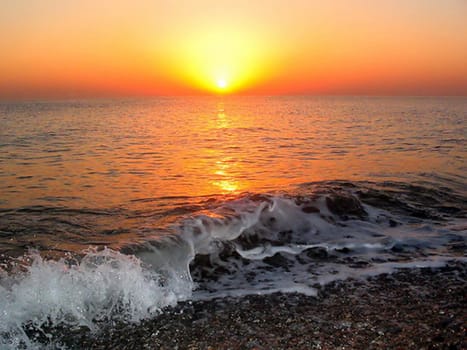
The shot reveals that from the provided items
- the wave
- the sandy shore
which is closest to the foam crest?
the wave

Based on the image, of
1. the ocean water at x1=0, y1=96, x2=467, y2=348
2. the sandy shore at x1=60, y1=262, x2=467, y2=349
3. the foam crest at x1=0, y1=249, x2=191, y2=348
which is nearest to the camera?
the sandy shore at x1=60, y1=262, x2=467, y2=349

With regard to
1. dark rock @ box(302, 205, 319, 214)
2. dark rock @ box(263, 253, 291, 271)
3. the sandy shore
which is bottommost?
dark rock @ box(263, 253, 291, 271)

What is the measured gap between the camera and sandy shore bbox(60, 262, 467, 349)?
4125 mm

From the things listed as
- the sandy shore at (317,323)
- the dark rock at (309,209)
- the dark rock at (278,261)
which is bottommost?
the dark rock at (278,261)

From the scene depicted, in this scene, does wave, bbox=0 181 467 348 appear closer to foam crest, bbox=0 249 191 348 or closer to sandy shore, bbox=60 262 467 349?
foam crest, bbox=0 249 191 348

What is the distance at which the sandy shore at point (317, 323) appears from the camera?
13.5 ft

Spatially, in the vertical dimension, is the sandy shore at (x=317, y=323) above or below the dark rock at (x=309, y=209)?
above

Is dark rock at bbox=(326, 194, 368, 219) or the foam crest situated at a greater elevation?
the foam crest

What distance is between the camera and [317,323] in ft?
14.8

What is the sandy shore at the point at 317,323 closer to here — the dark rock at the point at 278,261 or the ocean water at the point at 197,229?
the ocean water at the point at 197,229

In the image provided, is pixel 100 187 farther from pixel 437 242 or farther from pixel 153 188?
pixel 437 242

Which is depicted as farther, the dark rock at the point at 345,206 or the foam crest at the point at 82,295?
the dark rock at the point at 345,206

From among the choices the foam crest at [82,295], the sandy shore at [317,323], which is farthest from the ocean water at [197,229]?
the sandy shore at [317,323]

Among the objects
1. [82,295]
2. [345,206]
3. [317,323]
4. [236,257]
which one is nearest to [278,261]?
[236,257]
